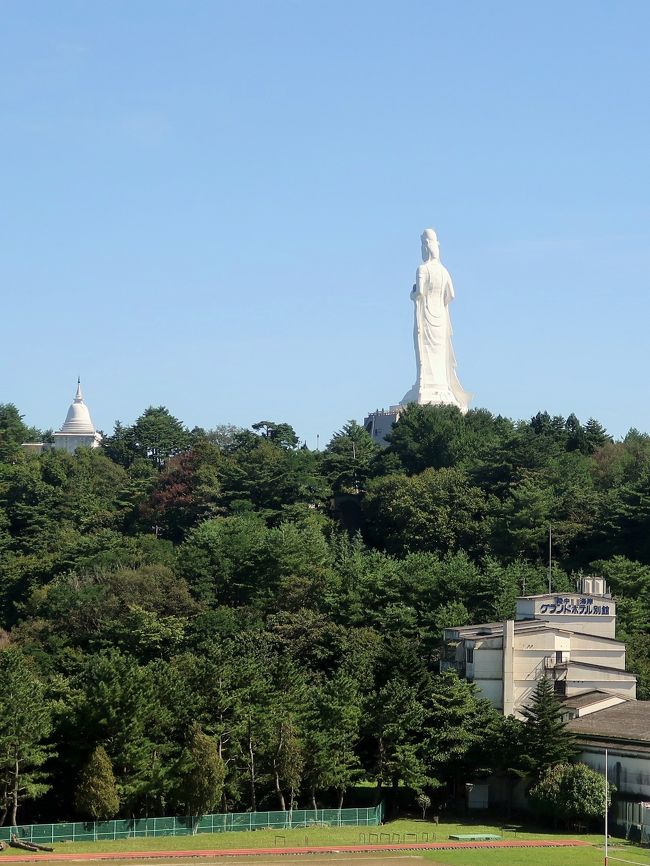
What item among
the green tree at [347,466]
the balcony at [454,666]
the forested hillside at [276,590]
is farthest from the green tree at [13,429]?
the balcony at [454,666]

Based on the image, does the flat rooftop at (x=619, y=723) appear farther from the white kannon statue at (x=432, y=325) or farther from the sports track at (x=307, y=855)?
the white kannon statue at (x=432, y=325)

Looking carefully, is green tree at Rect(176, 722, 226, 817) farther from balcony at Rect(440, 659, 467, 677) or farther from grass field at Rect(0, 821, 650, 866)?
balcony at Rect(440, 659, 467, 677)

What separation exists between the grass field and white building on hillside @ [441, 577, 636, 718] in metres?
7.54

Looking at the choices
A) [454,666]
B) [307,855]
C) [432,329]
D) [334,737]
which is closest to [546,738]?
[334,737]

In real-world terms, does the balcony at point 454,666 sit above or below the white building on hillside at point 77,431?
below

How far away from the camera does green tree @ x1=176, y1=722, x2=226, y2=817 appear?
165 ft

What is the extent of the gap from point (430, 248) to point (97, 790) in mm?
65532

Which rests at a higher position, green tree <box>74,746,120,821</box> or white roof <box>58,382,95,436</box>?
white roof <box>58,382,95,436</box>

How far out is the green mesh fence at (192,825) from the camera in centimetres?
4797

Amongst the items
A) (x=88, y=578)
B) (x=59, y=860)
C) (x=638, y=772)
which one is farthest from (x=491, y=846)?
(x=88, y=578)

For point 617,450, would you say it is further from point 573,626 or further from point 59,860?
point 59,860

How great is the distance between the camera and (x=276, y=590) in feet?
241

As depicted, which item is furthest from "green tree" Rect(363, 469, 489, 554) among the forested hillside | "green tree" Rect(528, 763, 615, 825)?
"green tree" Rect(528, 763, 615, 825)

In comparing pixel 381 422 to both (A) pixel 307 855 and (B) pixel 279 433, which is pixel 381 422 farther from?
(A) pixel 307 855
